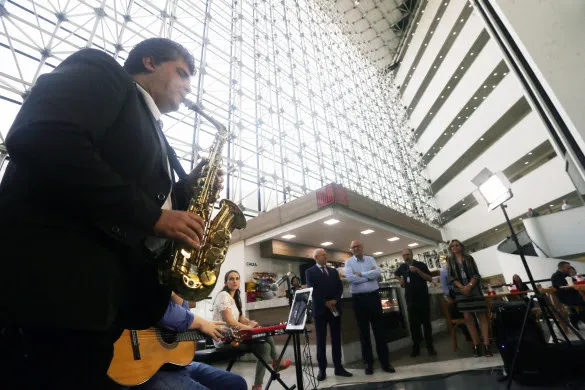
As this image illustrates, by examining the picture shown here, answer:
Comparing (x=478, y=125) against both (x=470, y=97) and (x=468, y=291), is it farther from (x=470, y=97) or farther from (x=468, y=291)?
(x=468, y=291)

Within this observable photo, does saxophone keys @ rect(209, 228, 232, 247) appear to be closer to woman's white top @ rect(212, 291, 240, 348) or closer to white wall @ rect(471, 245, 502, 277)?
woman's white top @ rect(212, 291, 240, 348)

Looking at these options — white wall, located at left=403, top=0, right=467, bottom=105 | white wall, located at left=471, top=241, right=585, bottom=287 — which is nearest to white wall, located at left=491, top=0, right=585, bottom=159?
white wall, located at left=471, top=241, right=585, bottom=287

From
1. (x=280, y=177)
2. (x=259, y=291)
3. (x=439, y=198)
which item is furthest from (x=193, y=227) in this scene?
(x=439, y=198)

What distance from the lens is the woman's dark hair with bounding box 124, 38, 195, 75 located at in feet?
3.28

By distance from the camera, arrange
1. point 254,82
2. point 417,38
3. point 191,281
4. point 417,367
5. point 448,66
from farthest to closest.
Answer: point 417,38
point 448,66
point 254,82
point 417,367
point 191,281

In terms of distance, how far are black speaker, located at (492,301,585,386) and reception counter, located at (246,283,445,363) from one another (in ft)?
7.86

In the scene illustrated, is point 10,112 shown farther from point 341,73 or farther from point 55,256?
point 341,73

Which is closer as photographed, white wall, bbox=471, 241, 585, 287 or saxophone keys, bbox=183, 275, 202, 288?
saxophone keys, bbox=183, 275, 202, 288

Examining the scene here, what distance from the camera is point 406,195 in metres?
18.0

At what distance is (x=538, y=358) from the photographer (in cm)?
256

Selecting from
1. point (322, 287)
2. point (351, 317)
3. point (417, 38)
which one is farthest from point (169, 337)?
point (417, 38)

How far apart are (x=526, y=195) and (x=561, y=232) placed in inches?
182

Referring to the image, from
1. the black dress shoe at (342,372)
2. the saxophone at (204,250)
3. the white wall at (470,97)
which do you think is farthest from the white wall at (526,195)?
the saxophone at (204,250)

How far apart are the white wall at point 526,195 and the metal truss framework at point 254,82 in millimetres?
3054
